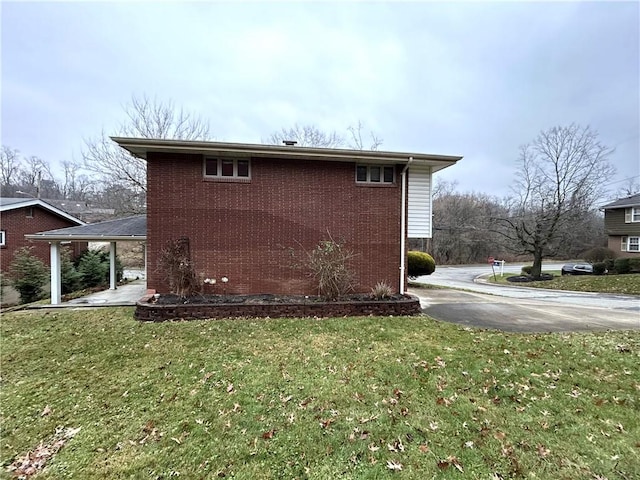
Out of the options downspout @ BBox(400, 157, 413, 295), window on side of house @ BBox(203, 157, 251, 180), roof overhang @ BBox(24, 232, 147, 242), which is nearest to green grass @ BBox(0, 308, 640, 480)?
downspout @ BBox(400, 157, 413, 295)

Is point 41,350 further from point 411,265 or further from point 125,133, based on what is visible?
point 125,133

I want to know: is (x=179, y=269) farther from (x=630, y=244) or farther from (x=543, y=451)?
(x=630, y=244)

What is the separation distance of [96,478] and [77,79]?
22.0 metres

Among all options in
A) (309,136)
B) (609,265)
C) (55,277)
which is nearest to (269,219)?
(55,277)

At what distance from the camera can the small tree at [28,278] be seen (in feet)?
38.3

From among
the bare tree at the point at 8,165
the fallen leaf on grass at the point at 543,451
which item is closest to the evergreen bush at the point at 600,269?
the fallen leaf on grass at the point at 543,451

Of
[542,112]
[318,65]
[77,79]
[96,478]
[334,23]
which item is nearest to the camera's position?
[96,478]

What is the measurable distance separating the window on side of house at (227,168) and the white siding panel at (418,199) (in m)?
4.77

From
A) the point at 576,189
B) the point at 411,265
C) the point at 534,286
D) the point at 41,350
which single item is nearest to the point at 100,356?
the point at 41,350

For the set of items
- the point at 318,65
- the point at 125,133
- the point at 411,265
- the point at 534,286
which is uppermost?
the point at 318,65

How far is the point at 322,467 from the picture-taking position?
112 inches

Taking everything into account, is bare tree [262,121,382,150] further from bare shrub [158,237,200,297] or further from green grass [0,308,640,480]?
green grass [0,308,640,480]

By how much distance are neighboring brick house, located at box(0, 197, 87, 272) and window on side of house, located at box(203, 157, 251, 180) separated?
47.2 ft

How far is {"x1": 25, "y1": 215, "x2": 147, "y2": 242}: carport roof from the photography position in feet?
30.0
